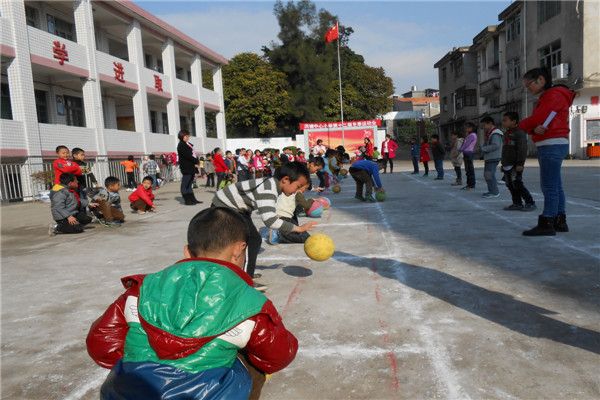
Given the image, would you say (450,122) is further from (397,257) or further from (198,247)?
(198,247)

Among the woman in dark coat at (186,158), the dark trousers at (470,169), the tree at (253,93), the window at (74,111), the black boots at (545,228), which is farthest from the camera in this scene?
the tree at (253,93)

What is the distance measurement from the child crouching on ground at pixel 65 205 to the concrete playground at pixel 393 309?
41.2 inches

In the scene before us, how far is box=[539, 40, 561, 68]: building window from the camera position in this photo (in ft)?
90.2

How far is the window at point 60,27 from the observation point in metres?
20.0

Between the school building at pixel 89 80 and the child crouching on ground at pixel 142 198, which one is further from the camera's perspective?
the school building at pixel 89 80

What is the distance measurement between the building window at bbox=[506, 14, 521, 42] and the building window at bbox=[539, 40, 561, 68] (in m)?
3.65

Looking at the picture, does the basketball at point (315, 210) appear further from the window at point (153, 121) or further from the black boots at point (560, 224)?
the window at point (153, 121)

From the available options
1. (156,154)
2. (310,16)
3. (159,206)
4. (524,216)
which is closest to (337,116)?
(310,16)

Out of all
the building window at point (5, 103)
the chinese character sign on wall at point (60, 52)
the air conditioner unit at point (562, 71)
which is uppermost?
the chinese character sign on wall at point (60, 52)

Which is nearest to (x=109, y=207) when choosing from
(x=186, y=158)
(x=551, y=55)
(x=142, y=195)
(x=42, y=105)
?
A: (x=142, y=195)

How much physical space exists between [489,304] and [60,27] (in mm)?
23432

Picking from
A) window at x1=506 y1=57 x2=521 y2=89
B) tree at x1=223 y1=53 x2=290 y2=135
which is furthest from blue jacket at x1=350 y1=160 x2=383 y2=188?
tree at x1=223 y1=53 x2=290 y2=135

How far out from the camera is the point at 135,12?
22.4 metres

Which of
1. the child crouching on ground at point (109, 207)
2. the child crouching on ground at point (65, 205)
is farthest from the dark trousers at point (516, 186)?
the child crouching on ground at point (65, 205)
